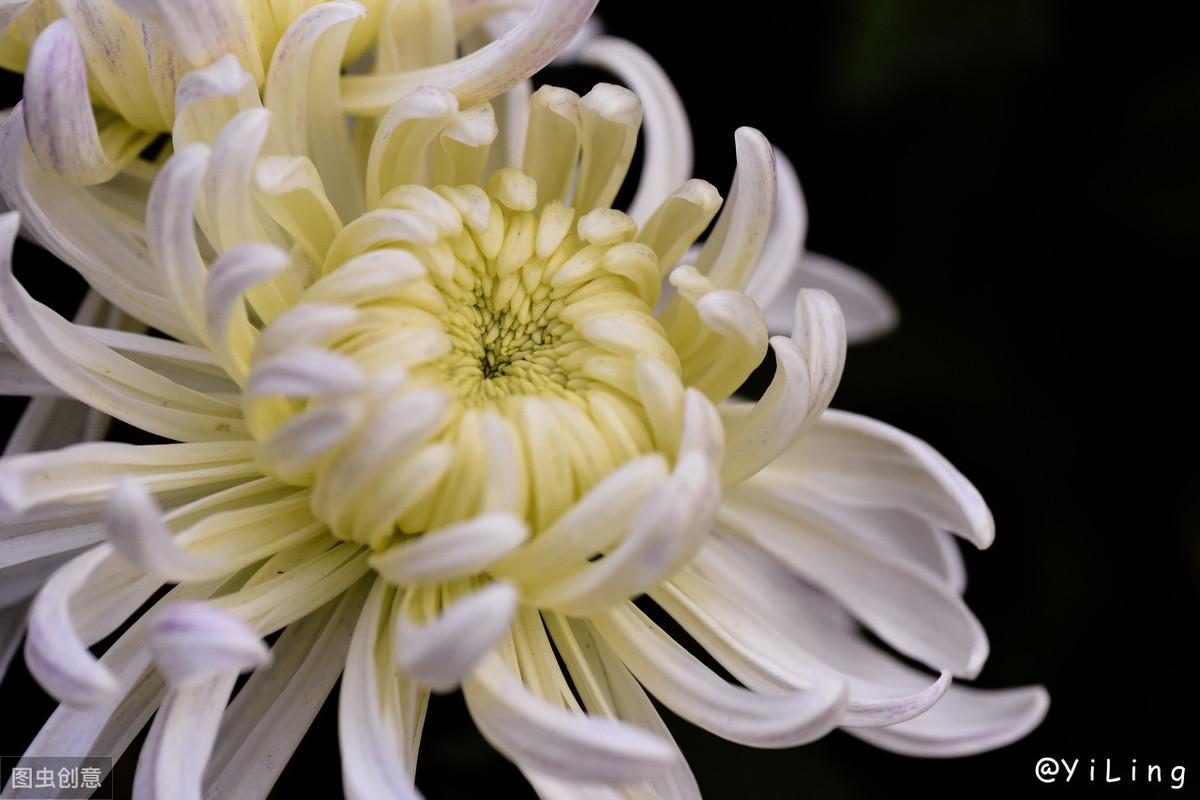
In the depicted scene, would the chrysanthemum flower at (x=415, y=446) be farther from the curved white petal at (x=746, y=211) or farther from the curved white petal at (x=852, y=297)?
the curved white petal at (x=852, y=297)

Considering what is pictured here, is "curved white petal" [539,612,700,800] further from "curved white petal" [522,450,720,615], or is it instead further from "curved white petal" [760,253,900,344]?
"curved white petal" [760,253,900,344]

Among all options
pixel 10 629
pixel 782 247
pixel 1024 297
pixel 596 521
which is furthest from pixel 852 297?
pixel 10 629
